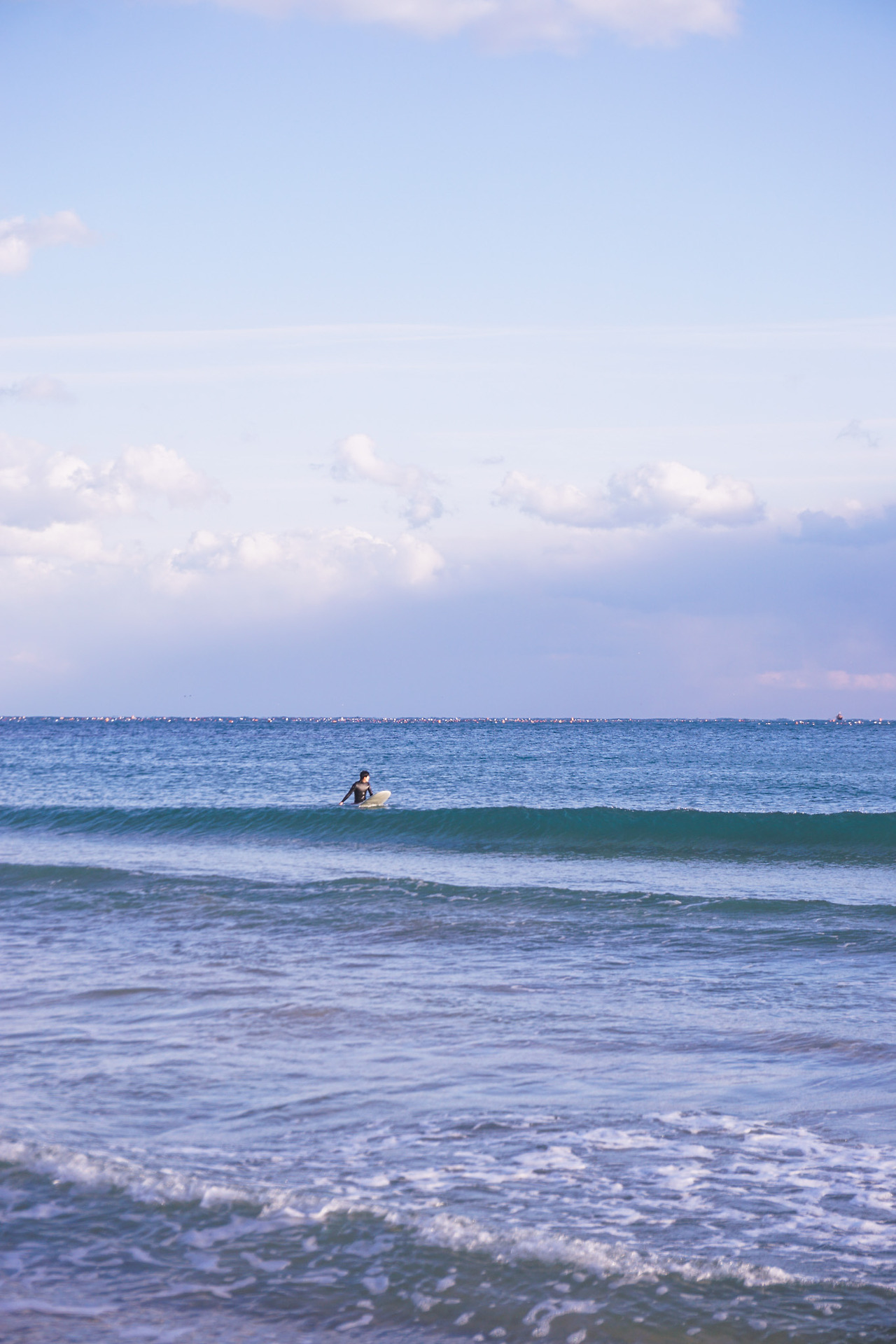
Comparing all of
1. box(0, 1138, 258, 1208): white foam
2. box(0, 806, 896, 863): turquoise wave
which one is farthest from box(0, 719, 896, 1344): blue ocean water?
box(0, 806, 896, 863): turquoise wave

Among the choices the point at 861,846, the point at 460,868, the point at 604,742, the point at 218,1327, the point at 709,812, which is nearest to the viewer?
the point at 218,1327

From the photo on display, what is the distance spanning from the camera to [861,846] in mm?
24172

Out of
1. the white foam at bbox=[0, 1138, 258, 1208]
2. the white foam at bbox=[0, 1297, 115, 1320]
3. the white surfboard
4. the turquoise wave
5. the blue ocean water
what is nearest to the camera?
the white foam at bbox=[0, 1297, 115, 1320]

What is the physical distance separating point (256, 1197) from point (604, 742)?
3168 inches

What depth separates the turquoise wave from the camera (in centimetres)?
2408

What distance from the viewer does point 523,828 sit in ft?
86.9

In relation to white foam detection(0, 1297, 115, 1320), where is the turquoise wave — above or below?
below

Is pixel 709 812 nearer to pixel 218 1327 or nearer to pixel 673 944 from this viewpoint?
pixel 673 944

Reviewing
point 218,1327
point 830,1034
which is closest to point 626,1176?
Result: point 218,1327

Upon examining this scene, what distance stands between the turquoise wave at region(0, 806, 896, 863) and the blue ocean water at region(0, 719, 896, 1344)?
18.9 feet

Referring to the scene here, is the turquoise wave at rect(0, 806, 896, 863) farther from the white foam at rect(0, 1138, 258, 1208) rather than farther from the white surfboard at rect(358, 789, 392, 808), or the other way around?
the white foam at rect(0, 1138, 258, 1208)

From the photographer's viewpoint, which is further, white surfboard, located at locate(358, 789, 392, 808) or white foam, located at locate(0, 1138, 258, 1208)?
white surfboard, located at locate(358, 789, 392, 808)

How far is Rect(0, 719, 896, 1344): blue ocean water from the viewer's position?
463cm

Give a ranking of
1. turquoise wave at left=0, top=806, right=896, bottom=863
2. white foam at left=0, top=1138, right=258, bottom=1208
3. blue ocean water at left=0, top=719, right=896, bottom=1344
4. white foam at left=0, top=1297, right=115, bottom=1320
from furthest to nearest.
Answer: turquoise wave at left=0, top=806, right=896, bottom=863, white foam at left=0, top=1138, right=258, bottom=1208, blue ocean water at left=0, top=719, right=896, bottom=1344, white foam at left=0, top=1297, right=115, bottom=1320
